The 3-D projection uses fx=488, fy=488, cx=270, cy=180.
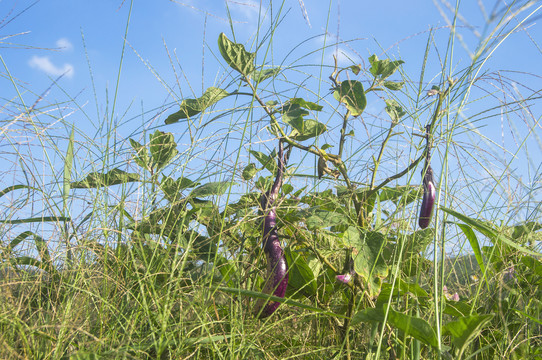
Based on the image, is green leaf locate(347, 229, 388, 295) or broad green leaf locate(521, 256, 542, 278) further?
broad green leaf locate(521, 256, 542, 278)

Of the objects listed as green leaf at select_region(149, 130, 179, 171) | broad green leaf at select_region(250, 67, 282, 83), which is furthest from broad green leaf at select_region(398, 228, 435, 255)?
green leaf at select_region(149, 130, 179, 171)

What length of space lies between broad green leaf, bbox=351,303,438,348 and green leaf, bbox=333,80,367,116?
609mm

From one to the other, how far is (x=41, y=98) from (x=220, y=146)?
68 cm

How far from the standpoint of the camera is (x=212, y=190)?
1362mm

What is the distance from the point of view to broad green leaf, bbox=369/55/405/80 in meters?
1.43

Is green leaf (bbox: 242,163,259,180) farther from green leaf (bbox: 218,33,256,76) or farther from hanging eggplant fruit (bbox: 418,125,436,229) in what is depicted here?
hanging eggplant fruit (bbox: 418,125,436,229)

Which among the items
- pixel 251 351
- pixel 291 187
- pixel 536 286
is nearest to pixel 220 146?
pixel 291 187

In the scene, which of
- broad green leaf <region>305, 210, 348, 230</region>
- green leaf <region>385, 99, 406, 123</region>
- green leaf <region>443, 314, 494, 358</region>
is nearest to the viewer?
green leaf <region>443, 314, 494, 358</region>

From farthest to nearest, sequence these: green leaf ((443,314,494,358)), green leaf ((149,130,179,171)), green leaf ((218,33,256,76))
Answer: green leaf ((149,130,179,171)), green leaf ((218,33,256,76)), green leaf ((443,314,494,358))

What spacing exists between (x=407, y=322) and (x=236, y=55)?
2.68 ft

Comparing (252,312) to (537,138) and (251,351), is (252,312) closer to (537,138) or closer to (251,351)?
(251,351)

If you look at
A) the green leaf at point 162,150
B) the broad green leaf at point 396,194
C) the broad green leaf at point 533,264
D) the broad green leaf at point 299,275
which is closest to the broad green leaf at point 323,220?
the broad green leaf at point 299,275

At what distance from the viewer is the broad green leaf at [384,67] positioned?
143 centimetres

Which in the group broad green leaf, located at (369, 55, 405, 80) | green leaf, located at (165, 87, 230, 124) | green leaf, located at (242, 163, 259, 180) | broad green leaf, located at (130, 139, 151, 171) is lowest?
green leaf, located at (242, 163, 259, 180)
